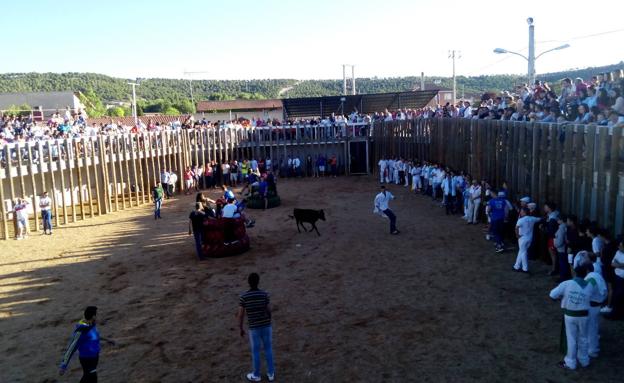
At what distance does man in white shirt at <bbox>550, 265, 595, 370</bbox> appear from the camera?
24.7ft

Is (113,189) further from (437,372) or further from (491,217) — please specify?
(437,372)

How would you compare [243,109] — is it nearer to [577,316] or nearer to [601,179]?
→ [601,179]

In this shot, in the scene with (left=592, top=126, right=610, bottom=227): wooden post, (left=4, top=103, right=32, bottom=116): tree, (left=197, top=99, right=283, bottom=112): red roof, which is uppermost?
(left=197, top=99, right=283, bottom=112): red roof

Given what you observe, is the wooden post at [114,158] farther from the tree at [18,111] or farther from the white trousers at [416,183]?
the tree at [18,111]

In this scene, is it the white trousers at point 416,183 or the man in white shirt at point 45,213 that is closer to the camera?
the man in white shirt at point 45,213

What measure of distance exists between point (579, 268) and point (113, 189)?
82.1 ft

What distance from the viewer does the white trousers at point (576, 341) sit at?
7.56m

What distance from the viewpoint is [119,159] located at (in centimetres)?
2605

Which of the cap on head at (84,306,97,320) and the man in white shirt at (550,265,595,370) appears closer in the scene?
the cap on head at (84,306,97,320)

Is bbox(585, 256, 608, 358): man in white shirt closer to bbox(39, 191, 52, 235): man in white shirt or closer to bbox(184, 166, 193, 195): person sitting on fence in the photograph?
bbox(39, 191, 52, 235): man in white shirt

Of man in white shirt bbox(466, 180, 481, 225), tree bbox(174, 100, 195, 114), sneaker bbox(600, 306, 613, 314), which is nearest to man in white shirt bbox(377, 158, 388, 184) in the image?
man in white shirt bbox(466, 180, 481, 225)

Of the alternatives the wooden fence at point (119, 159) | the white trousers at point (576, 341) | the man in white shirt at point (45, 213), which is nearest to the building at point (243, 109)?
the wooden fence at point (119, 159)

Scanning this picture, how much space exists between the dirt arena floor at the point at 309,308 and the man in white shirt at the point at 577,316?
25cm

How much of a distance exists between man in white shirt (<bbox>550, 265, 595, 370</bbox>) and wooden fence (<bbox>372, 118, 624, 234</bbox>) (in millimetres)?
4107
